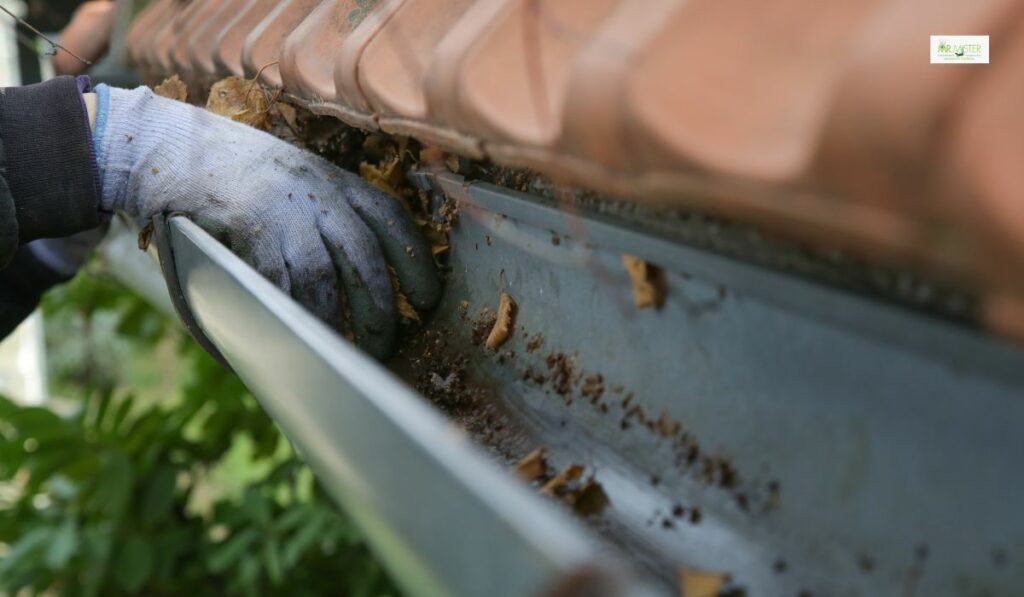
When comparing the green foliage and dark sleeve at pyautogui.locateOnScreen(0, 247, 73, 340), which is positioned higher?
dark sleeve at pyautogui.locateOnScreen(0, 247, 73, 340)

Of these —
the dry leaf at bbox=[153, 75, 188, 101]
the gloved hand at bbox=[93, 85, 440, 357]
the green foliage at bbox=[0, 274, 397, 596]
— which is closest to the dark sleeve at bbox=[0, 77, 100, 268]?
the gloved hand at bbox=[93, 85, 440, 357]

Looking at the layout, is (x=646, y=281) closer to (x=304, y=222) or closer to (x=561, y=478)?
(x=561, y=478)

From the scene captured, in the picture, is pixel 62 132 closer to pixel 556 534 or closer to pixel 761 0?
pixel 761 0

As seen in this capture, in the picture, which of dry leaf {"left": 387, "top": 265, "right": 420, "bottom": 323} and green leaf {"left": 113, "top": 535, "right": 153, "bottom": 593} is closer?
dry leaf {"left": 387, "top": 265, "right": 420, "bottom": 323}

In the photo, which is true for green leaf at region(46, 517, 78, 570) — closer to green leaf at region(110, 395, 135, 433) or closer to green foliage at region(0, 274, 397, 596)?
green foliage at region(0, 274, 397, 596)

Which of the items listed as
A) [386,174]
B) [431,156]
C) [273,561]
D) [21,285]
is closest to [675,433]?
[431,156]
